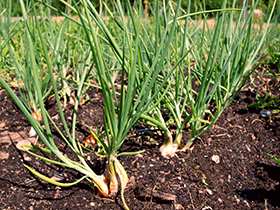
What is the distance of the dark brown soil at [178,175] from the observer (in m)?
0.83

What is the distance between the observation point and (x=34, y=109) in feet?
4.12

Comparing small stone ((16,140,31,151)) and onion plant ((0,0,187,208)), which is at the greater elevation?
onion plant ((0,0,187,208))

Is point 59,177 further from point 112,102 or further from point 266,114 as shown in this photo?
point 266,114

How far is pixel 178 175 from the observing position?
94cm

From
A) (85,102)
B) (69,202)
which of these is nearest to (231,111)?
(85,102)

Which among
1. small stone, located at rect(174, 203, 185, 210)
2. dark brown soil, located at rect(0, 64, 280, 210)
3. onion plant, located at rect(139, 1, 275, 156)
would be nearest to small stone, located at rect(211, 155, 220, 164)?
dark brown soil, located at rect(0, 64, 280, 210)

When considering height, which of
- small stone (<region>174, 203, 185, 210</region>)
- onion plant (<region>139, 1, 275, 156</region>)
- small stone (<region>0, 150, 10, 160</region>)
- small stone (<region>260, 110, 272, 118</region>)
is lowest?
small stone (<region>174, 203, 185, 210</region>)

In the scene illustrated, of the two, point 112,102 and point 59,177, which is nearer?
point 112,102

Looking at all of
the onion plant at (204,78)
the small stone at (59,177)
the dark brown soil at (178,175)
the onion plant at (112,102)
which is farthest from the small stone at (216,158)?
the small stone at (59,177)

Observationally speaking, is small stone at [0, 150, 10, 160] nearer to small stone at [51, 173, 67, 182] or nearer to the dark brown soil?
the dark brown soil

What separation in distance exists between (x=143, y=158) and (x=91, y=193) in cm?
29

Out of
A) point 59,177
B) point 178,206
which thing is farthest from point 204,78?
point 59,177

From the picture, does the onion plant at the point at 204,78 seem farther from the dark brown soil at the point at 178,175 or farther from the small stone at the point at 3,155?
the small stone at the point at 3,155

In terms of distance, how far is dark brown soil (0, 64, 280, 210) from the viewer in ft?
2.72
